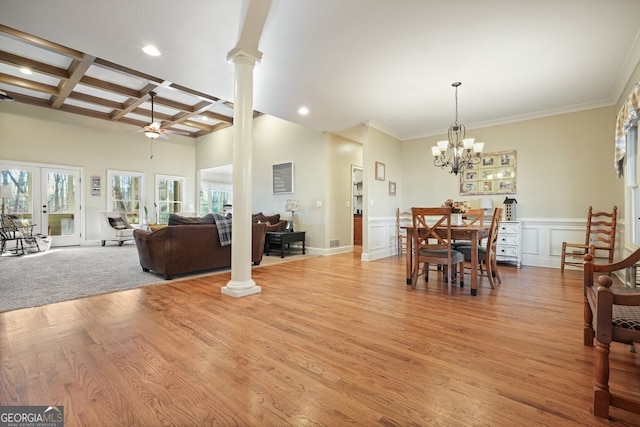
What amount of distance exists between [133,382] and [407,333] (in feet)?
5.61

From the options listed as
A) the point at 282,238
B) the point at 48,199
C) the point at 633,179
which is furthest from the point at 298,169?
the point at 48,199

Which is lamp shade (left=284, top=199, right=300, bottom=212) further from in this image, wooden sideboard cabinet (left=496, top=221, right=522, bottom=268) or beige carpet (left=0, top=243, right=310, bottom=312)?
wooden sideboard cabinet (left=496, top=221, right=522, bottom=268)

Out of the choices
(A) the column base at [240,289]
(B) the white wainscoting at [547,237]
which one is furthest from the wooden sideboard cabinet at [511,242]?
(A) the column base at [240,289]

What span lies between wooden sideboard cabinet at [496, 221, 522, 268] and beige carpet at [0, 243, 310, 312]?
3.75 metres

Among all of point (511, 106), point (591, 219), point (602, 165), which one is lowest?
point (591, 219)

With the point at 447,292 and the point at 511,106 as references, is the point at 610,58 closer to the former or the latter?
the point at 511,106

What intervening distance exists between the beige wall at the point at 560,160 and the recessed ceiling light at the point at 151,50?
534cm

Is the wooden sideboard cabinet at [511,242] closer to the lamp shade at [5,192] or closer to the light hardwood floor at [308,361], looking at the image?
the light hardwood floor at [308,361]

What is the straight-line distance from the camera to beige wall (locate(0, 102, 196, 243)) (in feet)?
21.8

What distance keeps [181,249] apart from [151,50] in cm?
236

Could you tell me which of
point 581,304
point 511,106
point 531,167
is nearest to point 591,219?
point 531,167

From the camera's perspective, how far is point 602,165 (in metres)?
4.40

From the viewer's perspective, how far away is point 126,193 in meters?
8.39

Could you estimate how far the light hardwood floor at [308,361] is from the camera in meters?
1.25
